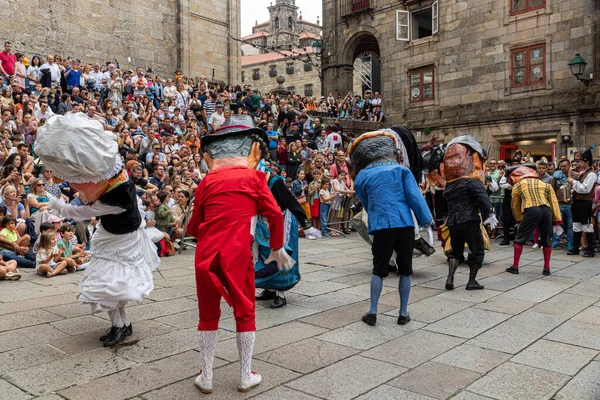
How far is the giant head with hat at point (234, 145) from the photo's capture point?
4.07 m

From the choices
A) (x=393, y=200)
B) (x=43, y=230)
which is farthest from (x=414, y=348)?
(x=43, y=230)

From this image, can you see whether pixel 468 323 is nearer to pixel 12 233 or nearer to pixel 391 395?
pixel 391 395

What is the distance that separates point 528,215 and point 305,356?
507 centimetres

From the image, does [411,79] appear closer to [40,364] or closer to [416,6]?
[416,6]

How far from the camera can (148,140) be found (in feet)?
43.2

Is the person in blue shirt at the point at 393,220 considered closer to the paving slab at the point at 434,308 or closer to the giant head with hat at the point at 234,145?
the paving slab at the point at 434,308

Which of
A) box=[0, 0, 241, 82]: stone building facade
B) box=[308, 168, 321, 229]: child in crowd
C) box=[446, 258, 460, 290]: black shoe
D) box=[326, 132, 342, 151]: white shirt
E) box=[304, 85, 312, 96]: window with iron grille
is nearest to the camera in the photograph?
box=[446, 258, 460, 290]: black shoe

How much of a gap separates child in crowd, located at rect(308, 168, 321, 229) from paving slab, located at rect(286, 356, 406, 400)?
9195 millimetres

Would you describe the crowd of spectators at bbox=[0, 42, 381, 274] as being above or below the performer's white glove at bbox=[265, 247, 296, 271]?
above

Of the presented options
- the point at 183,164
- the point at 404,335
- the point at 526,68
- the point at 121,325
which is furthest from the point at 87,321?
the point at 526,68

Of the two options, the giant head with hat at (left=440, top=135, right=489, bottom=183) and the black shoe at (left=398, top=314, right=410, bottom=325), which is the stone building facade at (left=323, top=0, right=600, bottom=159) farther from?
the black shoe at (left=398, top=314, right=410, bottom=325)

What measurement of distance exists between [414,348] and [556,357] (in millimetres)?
1129

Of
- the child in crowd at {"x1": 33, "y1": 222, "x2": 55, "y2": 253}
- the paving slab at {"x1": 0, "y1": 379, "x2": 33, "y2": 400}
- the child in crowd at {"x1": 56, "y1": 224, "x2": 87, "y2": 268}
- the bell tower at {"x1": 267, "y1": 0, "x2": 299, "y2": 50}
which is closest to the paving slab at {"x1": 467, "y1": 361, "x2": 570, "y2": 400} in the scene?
the paving slab at {"x1": 0, "y1": 379, "x2": 33, "y2": 400}

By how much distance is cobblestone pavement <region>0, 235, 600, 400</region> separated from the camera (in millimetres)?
3672
